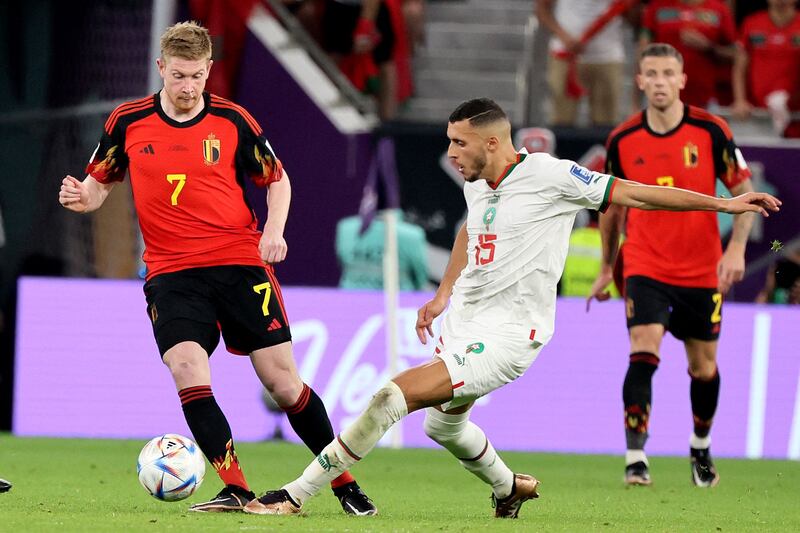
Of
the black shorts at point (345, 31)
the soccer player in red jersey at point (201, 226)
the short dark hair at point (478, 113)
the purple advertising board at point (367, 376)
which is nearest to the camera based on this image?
the short dark hair at point (478, 113)

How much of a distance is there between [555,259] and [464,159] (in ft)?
2.05

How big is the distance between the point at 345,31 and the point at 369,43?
41 centimetres

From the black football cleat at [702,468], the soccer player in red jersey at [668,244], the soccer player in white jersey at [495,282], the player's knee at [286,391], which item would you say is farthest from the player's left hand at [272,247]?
the black football cleat at [702,468]

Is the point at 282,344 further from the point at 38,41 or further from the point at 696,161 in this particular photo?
the point at 38,41

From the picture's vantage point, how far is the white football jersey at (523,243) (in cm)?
707

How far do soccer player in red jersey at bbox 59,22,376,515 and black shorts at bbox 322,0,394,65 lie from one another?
8355 mm

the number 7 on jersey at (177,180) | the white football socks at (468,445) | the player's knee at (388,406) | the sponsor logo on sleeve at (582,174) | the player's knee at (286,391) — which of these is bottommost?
the white football socks at (468,445)

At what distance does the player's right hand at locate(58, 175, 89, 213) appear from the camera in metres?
7.38

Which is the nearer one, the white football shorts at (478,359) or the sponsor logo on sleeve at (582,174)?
the white football shorts at (478,359)

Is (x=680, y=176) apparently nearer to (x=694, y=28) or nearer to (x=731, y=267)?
(x=731, y=267)

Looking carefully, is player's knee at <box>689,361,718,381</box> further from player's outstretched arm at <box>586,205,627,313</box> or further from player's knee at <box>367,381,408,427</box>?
player's knee at <box>367,381,408,427</box>

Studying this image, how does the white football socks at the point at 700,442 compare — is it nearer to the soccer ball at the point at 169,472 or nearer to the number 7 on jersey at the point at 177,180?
the soccer ball at the point at 169,472

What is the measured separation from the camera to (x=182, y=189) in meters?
7.38

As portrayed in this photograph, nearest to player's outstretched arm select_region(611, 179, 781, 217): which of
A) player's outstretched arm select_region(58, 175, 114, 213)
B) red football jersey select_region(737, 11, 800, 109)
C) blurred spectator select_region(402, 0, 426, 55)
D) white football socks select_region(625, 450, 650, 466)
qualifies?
player's outstretched arm select_region(58, 175, 114, 213)
